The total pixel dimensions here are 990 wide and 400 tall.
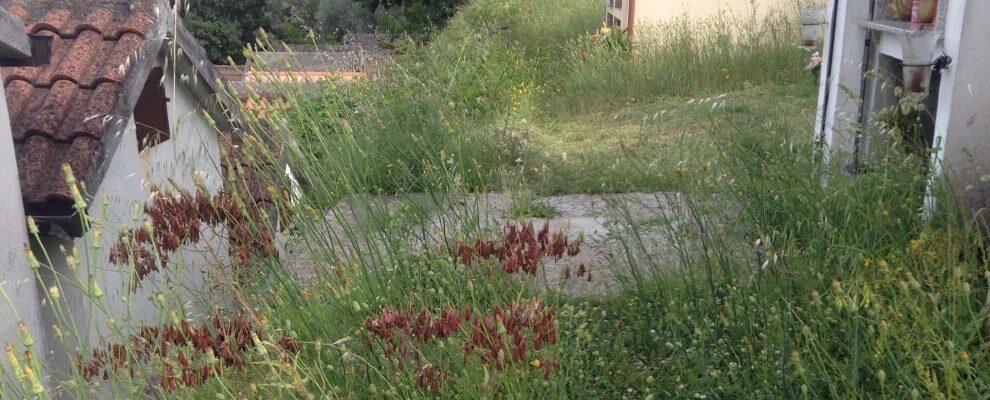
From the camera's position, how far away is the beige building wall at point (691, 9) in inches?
→ 437

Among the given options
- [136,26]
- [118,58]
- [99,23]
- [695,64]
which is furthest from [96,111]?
[695,64]

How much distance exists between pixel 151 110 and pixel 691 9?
733 centimetres

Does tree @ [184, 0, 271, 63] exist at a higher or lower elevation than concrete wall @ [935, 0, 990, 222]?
lower

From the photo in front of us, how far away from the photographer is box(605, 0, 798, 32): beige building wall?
11109 millimetres

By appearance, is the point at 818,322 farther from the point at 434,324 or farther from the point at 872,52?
the point at 872,52

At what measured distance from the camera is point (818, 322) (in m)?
2.61

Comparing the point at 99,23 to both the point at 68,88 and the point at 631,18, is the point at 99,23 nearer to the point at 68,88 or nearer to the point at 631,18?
the point at 68,88

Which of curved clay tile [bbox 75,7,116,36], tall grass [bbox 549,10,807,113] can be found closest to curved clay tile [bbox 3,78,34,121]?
curved clay tile [bbox 75,7,116,36]

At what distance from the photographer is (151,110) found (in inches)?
245

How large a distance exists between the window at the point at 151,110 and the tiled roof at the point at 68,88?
1.45 feet

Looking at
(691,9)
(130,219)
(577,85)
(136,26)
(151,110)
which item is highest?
(136,26)

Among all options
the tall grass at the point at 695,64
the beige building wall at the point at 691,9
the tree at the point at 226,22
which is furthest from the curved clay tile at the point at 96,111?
the tree at the point at 226,22

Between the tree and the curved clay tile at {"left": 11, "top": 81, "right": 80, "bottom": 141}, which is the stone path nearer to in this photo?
the curved clay tile at {"left": 11, "top": 81, "right": 80, "bottom": 141}

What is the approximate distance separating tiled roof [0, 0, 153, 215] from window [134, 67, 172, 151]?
0.44 metres
